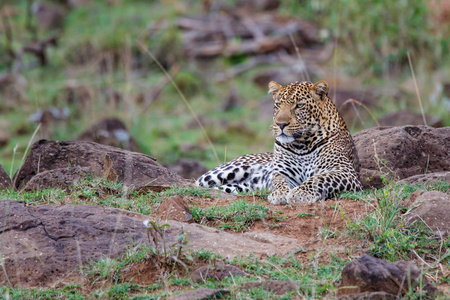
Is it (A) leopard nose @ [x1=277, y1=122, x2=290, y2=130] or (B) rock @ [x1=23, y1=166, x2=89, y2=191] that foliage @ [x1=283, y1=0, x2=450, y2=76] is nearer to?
(A) leopard nose @ [x1=277, y1=122, x2=290, y2=130]

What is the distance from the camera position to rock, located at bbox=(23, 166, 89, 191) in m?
7.93

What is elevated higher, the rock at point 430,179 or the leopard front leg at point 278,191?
the rock at point 430,179

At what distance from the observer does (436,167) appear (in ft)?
30.9

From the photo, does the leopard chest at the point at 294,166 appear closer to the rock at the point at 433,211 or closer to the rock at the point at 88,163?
the rock at the point at 88,163

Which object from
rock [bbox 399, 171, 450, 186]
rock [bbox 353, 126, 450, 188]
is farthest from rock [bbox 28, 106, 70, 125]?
rock [bbox 399, 171, 450, 186]

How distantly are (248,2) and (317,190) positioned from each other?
58.2ft

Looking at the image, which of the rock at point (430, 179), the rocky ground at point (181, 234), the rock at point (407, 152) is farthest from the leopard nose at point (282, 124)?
the rock at point (430, 179)

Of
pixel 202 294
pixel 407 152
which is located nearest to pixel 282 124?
pixel 407 152

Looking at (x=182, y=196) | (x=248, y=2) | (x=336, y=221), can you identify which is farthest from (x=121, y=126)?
(x=248, y=2)

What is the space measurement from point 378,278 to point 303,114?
410cm

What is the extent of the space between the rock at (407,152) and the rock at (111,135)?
5357 millimetres

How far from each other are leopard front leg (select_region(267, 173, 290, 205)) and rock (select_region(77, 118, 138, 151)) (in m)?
4.90

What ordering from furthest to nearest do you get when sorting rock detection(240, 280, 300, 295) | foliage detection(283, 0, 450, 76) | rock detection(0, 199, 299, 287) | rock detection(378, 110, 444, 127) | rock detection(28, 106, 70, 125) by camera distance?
foliage detection(283, 0, 450, 76), rock detection(28, 106, 70, 125), rock detection(378, 110, 444, 127), rock detection(0, 199, 299, 287), rock detection(240, 280, 300, 295)

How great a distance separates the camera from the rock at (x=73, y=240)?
5992 mm
